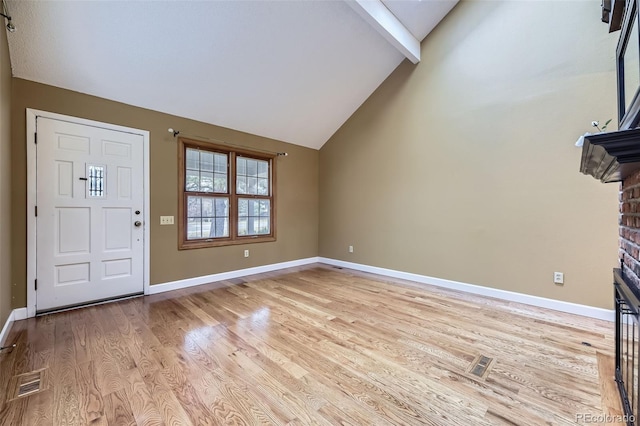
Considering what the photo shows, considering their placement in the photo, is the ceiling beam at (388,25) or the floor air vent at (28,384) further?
the ceiling beam at (388,25)

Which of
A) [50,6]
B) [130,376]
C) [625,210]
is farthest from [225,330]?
[50,6]

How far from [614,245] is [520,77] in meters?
2.09

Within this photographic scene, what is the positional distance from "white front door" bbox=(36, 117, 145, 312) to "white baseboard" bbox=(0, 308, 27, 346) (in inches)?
4.4

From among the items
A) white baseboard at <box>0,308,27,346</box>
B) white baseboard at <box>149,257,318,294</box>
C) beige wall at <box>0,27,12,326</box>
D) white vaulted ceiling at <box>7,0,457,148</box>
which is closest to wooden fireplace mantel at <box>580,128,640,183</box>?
white vaulted ceiling at <box>7,0,457,148</box>

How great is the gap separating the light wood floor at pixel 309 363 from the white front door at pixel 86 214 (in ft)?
1.01

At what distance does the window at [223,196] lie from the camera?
389 cm

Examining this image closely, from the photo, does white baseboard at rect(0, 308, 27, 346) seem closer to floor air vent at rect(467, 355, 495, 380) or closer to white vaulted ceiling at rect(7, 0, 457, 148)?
white vaulted ceiling at rect(7, 0, 457, 148)

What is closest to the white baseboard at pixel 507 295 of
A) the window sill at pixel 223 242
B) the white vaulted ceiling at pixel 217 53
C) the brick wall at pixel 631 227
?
the brick wall at pixel 631 227

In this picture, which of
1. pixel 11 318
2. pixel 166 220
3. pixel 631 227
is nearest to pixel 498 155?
pixel 631 227

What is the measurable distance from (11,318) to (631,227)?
4.91m

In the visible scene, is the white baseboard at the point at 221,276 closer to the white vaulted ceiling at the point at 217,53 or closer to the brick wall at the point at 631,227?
the white vaulted ceiling at the point at 217,53

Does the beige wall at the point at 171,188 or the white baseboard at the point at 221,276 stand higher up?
the beige wall at the point at 171,188

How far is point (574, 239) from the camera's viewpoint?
112 inches

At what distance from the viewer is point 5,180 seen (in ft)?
7.95
